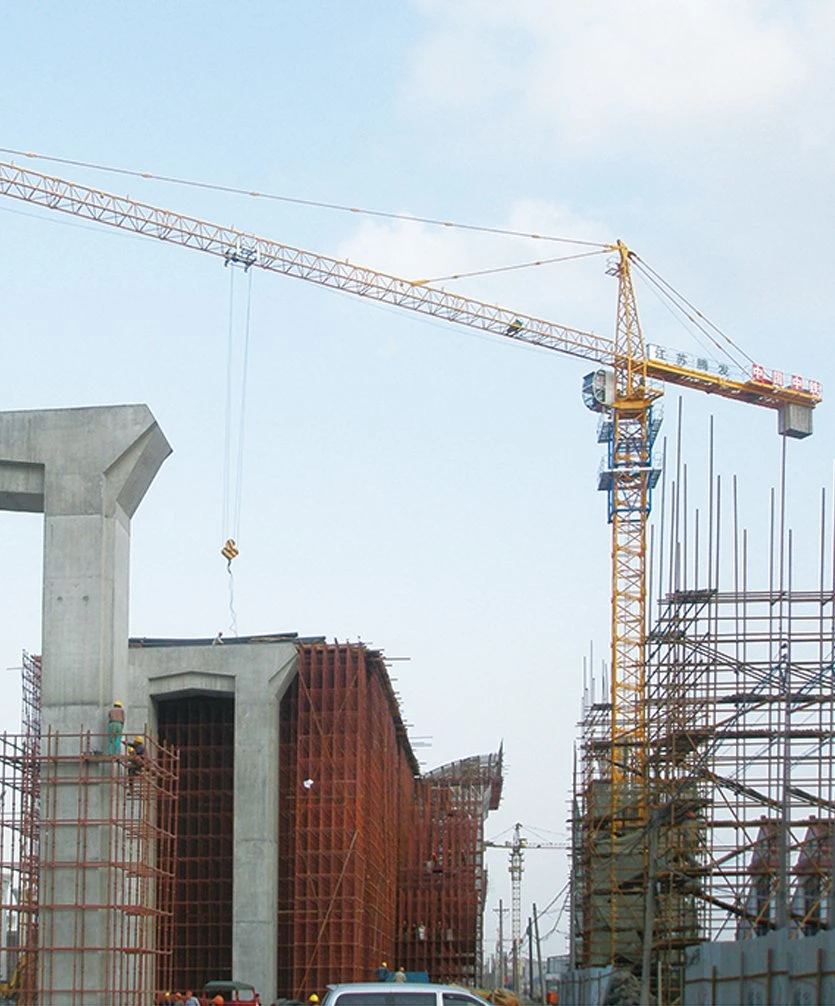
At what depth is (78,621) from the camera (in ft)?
105

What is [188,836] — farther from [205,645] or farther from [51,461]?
[51,461]

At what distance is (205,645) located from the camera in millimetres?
53125

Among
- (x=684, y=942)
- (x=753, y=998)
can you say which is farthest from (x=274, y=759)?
(x=753, y=998)

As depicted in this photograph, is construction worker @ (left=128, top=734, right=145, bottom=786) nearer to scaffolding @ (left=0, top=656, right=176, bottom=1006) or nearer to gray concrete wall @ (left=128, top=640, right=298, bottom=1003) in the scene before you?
scaffolding @ (left=0, top=656, right=176, bottom=1006)

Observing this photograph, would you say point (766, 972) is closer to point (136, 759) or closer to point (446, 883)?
point (136, 759)

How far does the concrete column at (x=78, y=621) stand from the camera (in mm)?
31172

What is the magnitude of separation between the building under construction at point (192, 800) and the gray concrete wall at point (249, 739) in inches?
2.4

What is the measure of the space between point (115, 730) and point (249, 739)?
2075cm

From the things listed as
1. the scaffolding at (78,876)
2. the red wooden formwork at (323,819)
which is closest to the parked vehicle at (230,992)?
the red wooden formwork at (323,819)

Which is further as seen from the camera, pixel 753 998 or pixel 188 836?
pixel 188 836

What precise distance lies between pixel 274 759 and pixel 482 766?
36682 millimetres

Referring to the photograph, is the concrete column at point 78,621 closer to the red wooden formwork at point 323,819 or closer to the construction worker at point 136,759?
the construction worker at point 136,759

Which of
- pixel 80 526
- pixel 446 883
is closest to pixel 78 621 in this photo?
pixel 80 526

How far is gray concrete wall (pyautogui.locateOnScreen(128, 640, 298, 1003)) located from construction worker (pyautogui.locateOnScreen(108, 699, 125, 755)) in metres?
20.4
